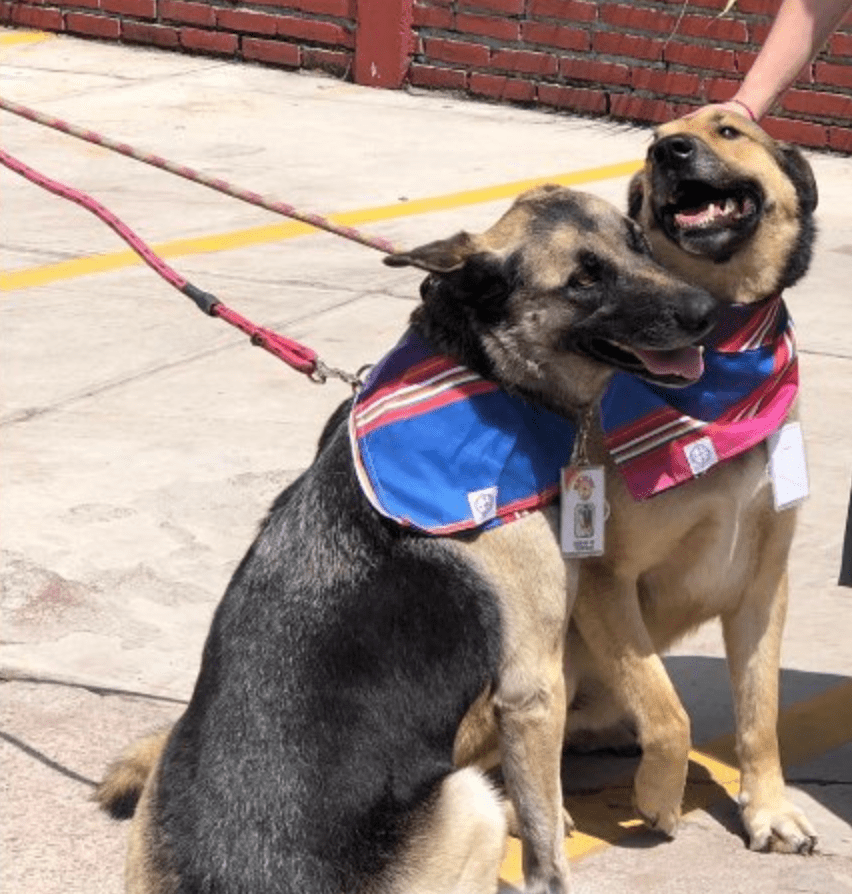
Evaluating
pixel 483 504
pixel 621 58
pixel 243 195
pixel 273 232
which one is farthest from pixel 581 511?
pixel 621 58

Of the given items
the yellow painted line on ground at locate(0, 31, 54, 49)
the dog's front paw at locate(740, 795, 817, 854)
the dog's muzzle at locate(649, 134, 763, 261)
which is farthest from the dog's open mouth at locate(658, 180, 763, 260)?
the yellow painted line on ground at locate(0, 31, 54, 49)

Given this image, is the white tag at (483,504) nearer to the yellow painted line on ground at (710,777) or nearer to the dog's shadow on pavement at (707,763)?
the yellow painted line on ground at (710,777)

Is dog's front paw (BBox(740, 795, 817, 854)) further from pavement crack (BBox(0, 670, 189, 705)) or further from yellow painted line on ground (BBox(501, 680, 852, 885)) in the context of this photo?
pavement crack (BBox(0, 670, 189, 705))

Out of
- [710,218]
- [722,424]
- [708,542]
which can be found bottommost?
[708,542]

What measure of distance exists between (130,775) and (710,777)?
133 centimetres

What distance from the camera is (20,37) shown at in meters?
13.1

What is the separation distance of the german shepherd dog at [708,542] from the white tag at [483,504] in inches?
17.5

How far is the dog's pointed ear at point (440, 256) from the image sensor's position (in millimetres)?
3855

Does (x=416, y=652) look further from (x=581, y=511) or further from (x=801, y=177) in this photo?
(x=801, y=177)

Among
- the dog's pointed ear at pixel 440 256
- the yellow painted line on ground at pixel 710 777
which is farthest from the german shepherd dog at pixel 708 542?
the dog's pointed ear at pixel 440 256

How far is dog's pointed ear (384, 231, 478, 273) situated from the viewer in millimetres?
3855

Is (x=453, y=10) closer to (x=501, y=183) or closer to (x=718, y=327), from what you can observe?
(x=501, y=183)

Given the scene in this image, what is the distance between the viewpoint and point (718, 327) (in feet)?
14.5

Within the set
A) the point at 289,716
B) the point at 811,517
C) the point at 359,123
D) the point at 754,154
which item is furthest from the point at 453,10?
the point at 289,716
